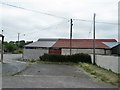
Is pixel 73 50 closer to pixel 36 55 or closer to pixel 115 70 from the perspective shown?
pixel 36 55

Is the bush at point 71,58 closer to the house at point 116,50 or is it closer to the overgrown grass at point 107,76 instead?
the house at point 116,50

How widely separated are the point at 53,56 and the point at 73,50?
398 inches

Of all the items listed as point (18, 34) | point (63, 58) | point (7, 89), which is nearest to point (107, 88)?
point (7, 89)

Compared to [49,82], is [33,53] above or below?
above

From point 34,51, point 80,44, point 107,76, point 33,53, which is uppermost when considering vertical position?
point 80,44

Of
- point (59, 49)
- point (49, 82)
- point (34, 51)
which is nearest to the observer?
point (49, 82)

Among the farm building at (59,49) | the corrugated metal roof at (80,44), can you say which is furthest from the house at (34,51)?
the corrugated metal roof at (80,44)

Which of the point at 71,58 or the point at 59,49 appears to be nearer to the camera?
the point at 71,58

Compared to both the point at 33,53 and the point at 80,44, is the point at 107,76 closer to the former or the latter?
the point at 33,53

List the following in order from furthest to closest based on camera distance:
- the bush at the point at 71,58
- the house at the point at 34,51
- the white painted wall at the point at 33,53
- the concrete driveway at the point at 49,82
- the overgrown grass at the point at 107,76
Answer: the house at the point at 34,51 → the white painted wall at the point at 33,53 → the bush at the point at 71,58 → the overgrown grass at the point at 107,76 → the concrete driveway at the point at 49,82

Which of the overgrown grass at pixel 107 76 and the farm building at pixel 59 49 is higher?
the farm building at pixel 59 49

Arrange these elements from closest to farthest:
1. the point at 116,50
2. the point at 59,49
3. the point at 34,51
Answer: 1. the point at 116,50
2. the point at 34,51
3. the point at 59,49

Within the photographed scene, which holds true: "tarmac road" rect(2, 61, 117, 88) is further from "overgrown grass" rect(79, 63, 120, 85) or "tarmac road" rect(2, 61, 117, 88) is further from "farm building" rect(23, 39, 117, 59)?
"farm building" rect(23, 39, 117, 59)

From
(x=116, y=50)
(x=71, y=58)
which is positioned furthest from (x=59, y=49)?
(x=116, y=50)
